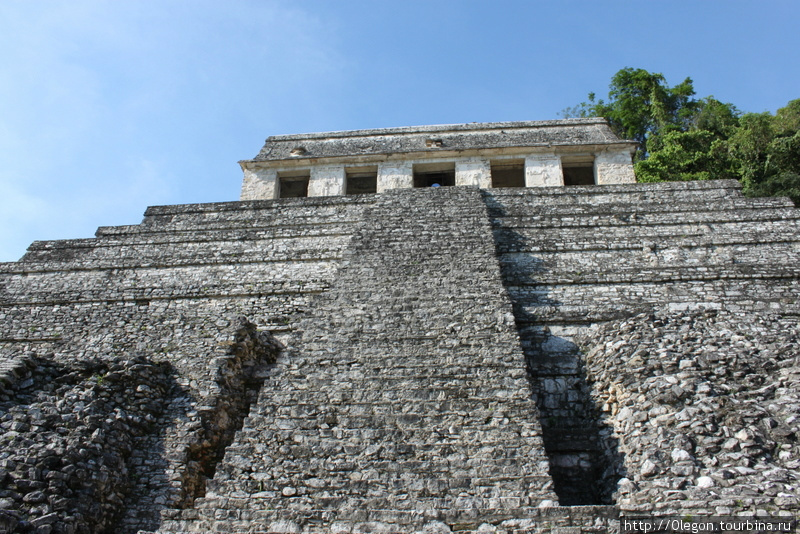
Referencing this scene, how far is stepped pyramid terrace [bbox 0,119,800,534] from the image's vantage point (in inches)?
211

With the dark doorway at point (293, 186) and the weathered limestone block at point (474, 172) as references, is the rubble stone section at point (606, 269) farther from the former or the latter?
the dark doorway at point (293, 186)

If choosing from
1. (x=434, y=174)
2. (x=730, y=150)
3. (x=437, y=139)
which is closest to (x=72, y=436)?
(x=434, y=174)

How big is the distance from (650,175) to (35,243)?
18399 mm

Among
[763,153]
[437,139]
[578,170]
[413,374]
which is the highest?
[763,153]

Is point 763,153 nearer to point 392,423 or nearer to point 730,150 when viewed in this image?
point 730,150

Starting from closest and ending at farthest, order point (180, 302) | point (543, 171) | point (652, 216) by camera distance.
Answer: point (180, 302) → point (652, 216) → point (543, 171)

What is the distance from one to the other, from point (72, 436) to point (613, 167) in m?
13.8

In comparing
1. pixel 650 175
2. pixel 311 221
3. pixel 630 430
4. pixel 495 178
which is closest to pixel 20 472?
pixel 630 430

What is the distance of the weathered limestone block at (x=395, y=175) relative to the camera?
16.0 m

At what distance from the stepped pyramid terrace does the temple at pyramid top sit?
281 centimetres

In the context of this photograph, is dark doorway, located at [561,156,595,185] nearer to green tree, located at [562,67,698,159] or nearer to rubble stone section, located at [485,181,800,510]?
rubble stone section, located at [485,181,800,510]

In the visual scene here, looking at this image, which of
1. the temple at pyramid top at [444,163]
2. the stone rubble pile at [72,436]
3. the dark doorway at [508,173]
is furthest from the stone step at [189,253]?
the dark doorway at [508,173]

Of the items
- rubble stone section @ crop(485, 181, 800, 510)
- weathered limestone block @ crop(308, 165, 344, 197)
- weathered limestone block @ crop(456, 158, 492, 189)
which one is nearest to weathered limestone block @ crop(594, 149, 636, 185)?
rubble stone section @ crop(485, 181, 800, 510)

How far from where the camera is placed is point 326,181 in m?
16.1
